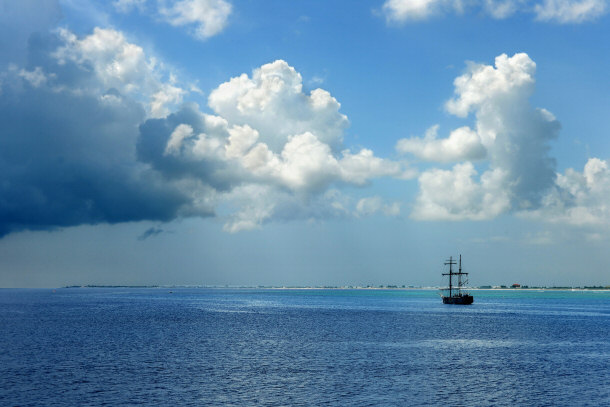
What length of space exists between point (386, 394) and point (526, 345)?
151ft

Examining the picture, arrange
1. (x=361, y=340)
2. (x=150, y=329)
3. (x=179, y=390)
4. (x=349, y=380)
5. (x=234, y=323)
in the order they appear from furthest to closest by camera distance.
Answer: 1. (x=234, y=323)
2. (x=150, y=329)
3. (x=361, y=340)
4. (x=349, y=380)
5. (x=179, y=390)

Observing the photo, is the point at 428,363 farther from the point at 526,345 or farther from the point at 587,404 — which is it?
the point at 526,345

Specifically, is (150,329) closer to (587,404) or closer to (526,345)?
(526,345)

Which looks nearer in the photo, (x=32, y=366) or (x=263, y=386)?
(x=263, y=386)

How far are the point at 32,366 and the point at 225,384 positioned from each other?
24.8 m

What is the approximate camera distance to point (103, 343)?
81.9 m

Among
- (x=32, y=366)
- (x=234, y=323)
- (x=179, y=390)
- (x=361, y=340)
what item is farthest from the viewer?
(x=234, y=323)

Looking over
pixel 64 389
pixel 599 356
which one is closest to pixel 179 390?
pixel 64 389

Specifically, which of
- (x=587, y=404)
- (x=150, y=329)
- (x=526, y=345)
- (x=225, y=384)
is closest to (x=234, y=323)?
(x=150, y=329)

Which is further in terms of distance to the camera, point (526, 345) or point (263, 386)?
point (526, 345)

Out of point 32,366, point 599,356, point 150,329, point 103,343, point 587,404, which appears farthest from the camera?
point 150,329

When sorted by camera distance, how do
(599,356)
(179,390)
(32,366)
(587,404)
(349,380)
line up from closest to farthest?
(587,404) < (179,390) < (349,380) < (32,366) < (599,356)

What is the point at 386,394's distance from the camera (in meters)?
47.1

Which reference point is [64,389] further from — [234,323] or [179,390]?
[234,323]
